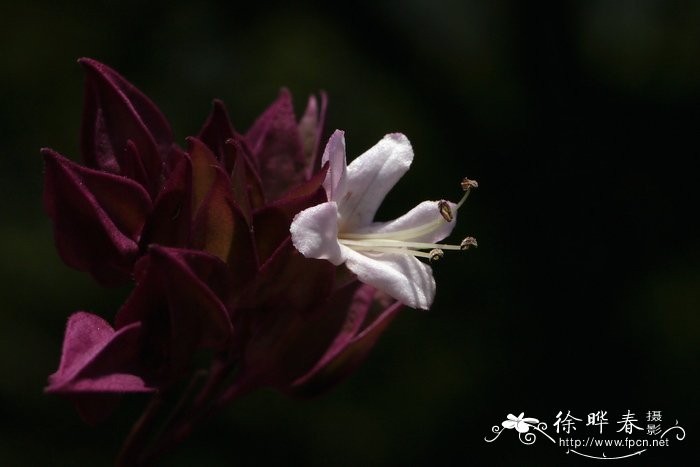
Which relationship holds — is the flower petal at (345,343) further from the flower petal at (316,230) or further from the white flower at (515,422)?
the white flower at (515,422)

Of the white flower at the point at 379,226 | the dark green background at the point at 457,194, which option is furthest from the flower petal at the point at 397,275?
the dark green background at the point at 457,194

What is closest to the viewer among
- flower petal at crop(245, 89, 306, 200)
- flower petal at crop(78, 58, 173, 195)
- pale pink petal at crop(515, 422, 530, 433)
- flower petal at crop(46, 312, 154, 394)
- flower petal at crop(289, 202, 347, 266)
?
flower petal at crop(46, 312, 154, 394)

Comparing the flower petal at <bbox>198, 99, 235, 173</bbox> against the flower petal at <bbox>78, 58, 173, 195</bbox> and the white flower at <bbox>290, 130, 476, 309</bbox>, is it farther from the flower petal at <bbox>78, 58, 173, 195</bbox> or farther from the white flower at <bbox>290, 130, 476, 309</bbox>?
the white flower at <bbox>290, 130, 476, 309</bbox>

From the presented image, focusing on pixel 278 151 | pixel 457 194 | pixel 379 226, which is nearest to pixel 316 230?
A: pixel 379 226

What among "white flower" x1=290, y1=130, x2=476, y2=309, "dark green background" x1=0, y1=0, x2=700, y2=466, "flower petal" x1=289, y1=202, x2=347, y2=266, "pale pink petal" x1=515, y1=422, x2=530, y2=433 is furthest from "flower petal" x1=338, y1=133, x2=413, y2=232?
"dark green background" x1=0, y1=0, x2=700, y2=466

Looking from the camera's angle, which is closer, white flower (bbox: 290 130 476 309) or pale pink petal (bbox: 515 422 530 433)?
white flower (bbox: 290 130 476 309)

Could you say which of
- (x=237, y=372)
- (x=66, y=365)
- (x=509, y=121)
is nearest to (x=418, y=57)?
(x=509, y=121)

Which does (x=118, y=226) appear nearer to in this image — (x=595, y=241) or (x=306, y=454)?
(x=306, y=454)
